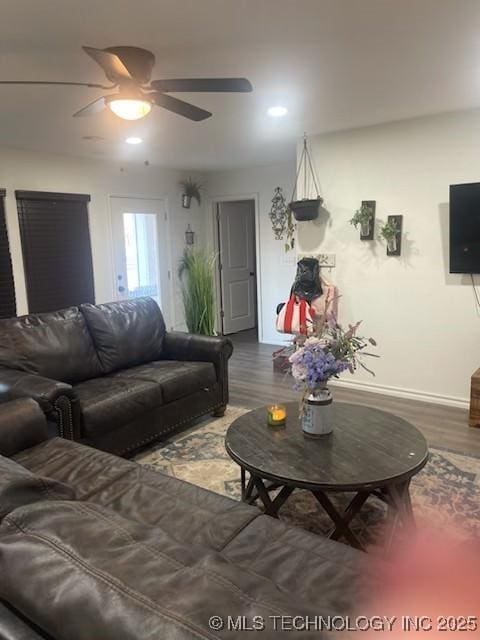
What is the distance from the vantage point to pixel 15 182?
14.8ft

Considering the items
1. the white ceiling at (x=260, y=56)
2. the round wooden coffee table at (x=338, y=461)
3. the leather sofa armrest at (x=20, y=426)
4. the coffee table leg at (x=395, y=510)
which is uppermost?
the white ceiling at (x=260, y=56)

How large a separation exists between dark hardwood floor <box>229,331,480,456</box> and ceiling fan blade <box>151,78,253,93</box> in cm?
263

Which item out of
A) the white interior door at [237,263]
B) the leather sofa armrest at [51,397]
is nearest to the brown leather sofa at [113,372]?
the leather sofa armrest at [51,397]

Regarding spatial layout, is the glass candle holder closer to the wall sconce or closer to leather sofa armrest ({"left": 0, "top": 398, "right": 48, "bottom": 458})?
leather sofa armrest ({"left": 0, "top": 398, "right": 48, "bottom": 458})

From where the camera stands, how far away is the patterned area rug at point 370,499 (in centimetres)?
233

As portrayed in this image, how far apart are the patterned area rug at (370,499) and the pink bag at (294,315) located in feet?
4.83

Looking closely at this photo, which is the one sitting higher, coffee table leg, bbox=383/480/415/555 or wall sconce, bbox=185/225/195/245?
wall sconce, bbox=185/225/195/245

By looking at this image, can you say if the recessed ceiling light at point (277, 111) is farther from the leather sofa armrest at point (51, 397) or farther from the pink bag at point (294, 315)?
the leather sofa armrest at point (51, 397)

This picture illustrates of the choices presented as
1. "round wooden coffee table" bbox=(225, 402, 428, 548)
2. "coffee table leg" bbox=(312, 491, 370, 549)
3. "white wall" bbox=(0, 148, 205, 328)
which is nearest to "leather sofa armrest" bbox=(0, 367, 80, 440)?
"round wooden coffee table" bbox=(225, 402, 428, 548)

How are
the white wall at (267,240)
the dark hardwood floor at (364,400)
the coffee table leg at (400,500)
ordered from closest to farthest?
1. the coffee table leg at (400,500)
2. the dark hardwood floor at (364,400)
3. the white wall at (267,240)

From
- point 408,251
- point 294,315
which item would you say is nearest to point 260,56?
point 408,251

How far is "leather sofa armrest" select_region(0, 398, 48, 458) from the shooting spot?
2.10m

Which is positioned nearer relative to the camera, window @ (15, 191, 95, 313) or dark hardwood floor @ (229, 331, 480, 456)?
dark hardwood floor @ (229, 331, 480, 456)

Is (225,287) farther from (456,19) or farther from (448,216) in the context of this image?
(456,19)
